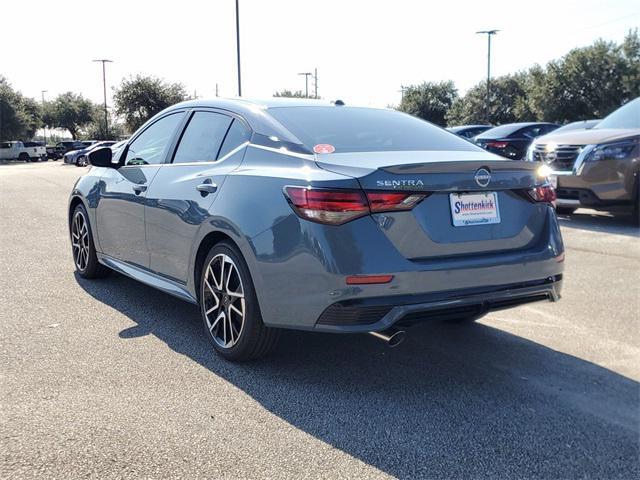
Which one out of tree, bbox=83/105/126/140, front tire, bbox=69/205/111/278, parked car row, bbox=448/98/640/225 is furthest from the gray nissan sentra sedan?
tree, bbox=83/105/126/140

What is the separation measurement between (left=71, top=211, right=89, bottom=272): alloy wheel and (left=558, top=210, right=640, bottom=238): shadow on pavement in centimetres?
643

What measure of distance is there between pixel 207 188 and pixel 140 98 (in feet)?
183

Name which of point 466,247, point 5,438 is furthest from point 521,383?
point 5,438

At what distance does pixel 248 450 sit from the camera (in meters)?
2.74

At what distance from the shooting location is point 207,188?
3865mm

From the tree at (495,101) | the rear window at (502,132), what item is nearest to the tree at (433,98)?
the tree at (495,101)

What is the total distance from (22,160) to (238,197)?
5678 centimetres

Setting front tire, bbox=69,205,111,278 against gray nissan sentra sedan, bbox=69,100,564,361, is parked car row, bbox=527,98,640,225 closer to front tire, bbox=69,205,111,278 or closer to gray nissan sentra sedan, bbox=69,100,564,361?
gray nissan sentra sedan, bbox=69,100,564,361

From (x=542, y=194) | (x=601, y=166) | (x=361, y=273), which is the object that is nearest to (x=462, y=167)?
(x=542, y=194)

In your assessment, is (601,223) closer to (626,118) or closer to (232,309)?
(626,118)

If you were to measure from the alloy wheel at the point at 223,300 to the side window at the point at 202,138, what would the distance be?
0.75m

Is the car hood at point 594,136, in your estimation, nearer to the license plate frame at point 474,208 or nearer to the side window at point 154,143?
the license plate frame at point 474,208

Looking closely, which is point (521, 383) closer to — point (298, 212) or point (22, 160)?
point (298, 212)

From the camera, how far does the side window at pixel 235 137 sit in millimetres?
3918
